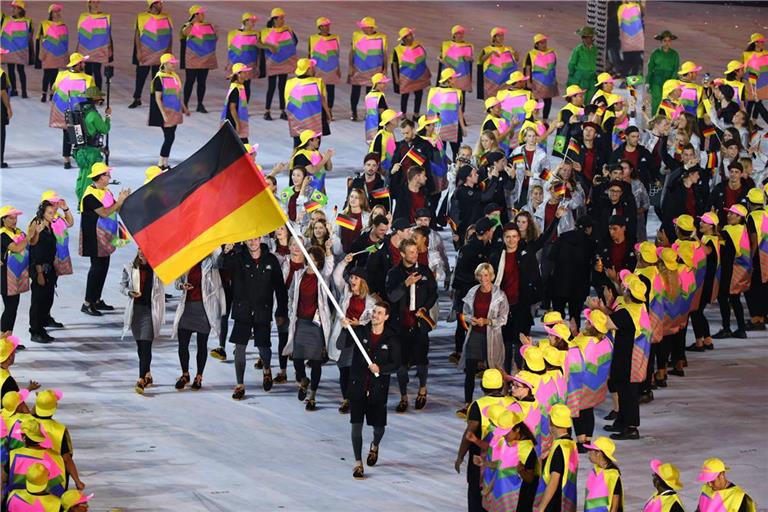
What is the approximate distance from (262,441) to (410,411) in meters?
1.78

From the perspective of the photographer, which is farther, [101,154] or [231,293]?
[101,154]

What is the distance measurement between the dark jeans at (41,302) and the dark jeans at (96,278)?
3.12ft

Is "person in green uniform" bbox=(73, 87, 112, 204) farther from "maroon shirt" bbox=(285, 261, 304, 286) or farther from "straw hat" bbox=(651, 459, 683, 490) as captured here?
"straw hat" bbox=(651, 459, 683, 490)

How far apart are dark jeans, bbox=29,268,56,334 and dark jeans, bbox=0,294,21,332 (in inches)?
11.2

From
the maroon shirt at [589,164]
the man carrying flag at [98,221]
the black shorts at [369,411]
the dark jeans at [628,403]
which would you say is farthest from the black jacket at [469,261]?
the maroon shirt at [589,164]

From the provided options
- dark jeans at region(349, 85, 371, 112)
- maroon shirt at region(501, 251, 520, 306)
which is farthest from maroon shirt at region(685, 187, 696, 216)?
dark jeans at region(349, 85, 371, 112)

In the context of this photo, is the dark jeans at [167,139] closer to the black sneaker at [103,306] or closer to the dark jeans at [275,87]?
the dark jeans at [275,87]

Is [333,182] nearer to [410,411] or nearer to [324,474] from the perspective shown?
[410,411]

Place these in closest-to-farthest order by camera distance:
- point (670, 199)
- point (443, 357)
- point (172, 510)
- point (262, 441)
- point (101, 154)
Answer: point (172, 510) < point (262, 441) < point (443, 357) < point (670, 199) < point (101, 154)

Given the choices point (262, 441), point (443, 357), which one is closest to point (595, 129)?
point (443, 357)

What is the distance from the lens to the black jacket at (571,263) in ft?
72.2

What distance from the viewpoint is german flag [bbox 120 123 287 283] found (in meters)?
16.7

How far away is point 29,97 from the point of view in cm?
3334

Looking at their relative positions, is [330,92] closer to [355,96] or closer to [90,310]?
[355,96]
